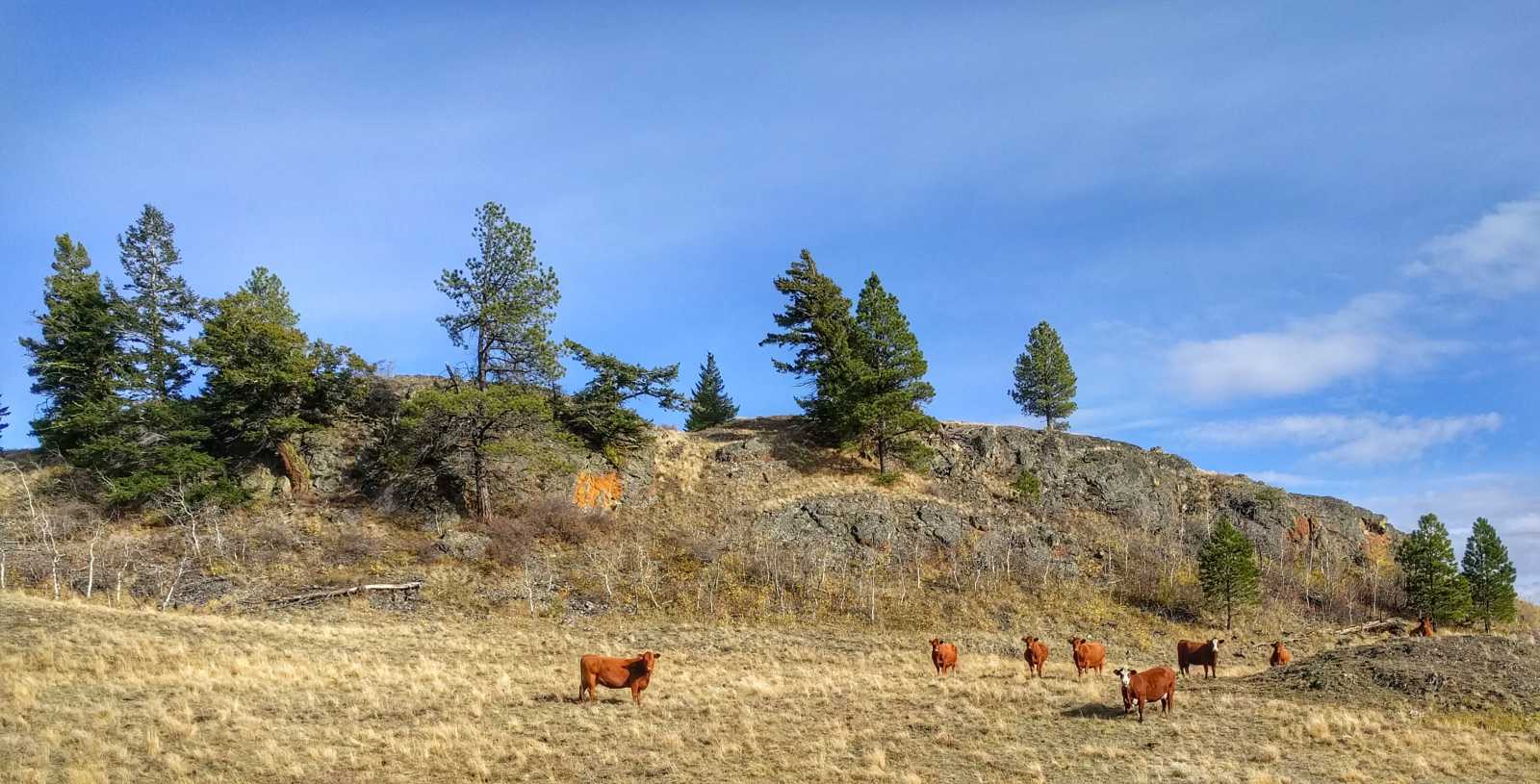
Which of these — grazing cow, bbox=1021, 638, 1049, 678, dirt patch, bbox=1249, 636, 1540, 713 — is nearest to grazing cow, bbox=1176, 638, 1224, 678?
dirt patch, bbox=1249, 636, 1540, 713

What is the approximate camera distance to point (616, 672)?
20.6 metres

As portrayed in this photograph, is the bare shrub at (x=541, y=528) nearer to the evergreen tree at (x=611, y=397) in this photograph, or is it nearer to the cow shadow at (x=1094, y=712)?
the evergreen tree at (x=611, y=397)

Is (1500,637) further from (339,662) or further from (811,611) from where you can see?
(339,662)

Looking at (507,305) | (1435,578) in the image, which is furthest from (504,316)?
(1435,578)

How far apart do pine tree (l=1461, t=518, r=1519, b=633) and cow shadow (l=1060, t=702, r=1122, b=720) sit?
38.7m

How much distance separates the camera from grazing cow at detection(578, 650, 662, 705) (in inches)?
802

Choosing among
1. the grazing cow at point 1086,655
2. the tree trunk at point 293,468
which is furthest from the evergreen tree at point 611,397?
the grazing cow at point 1086,655

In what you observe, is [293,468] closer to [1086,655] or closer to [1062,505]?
→ [1086,655]

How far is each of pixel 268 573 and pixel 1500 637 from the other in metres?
45.1

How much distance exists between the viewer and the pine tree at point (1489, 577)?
1826 inches

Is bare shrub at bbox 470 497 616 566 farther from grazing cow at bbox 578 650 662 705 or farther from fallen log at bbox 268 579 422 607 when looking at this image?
grazing cow at bbox 578 650 662 705

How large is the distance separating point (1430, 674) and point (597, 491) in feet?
119

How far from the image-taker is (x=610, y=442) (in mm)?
48781

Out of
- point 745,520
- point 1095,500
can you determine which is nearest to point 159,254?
point 745,520
